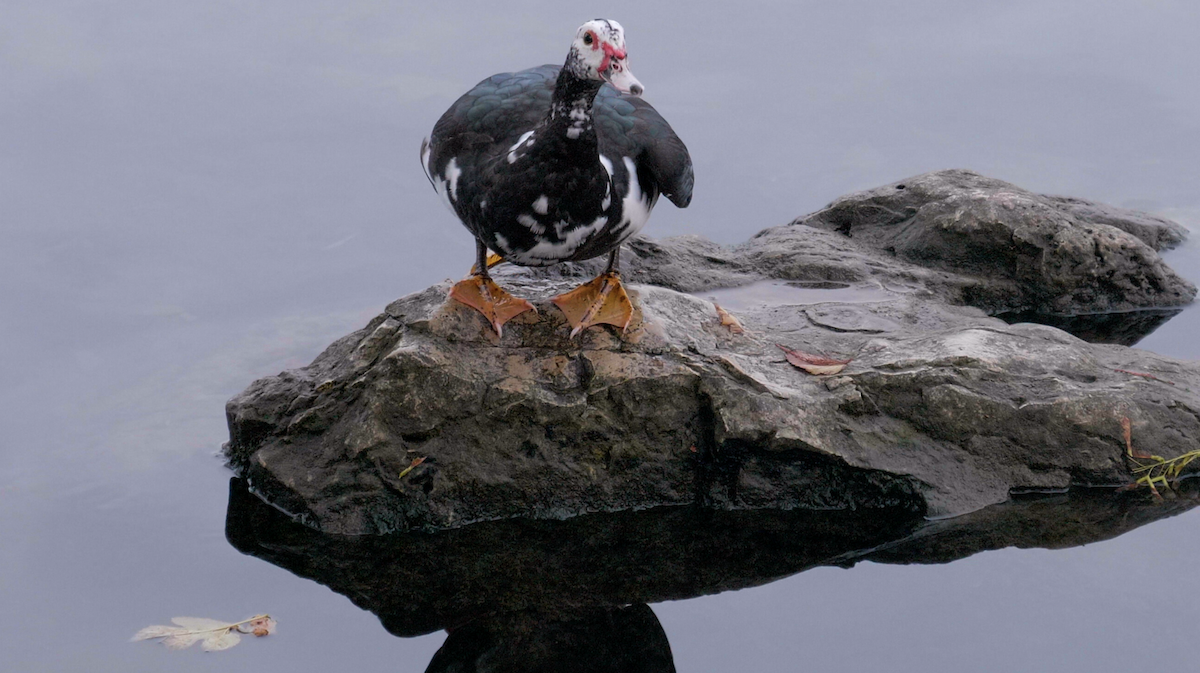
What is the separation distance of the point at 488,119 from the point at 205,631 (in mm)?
2076

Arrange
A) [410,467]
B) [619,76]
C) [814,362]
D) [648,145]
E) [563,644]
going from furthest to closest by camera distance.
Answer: [814,362] < [648,145] < [410,467] < [619,76] < [563,644]

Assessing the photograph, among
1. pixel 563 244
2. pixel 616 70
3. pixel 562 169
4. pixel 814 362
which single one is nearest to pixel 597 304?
pixel 563 244

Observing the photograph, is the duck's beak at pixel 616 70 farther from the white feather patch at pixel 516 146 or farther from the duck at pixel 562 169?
the white feather patch at pixel 516 146

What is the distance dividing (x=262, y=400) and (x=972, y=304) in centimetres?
349

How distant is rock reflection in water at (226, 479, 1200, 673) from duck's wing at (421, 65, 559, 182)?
1389mm

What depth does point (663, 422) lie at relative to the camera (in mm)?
5020

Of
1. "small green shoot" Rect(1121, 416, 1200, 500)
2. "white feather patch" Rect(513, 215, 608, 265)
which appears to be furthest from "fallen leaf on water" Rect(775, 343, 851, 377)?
"small green shoot" Rect(1121, 416, 1200, 500)

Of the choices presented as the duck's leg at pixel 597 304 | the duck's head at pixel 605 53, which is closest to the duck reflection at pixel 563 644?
the duck's leg at pixel 597 304

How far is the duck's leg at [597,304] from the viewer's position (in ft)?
16.7

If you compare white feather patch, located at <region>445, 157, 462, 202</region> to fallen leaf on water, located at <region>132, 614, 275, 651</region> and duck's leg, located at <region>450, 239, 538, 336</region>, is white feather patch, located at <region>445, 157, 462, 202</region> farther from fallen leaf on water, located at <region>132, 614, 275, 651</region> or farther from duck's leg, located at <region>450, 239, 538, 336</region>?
fallen leaf on water, located at <region>132, 614, 275, 651</region>

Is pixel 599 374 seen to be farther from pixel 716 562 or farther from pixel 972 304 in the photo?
pixel 972 304

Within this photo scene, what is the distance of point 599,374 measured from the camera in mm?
4980

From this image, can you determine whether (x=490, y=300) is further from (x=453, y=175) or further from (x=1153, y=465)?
(x=1153, y=465)

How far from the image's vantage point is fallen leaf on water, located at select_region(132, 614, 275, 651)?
4.47 meters
